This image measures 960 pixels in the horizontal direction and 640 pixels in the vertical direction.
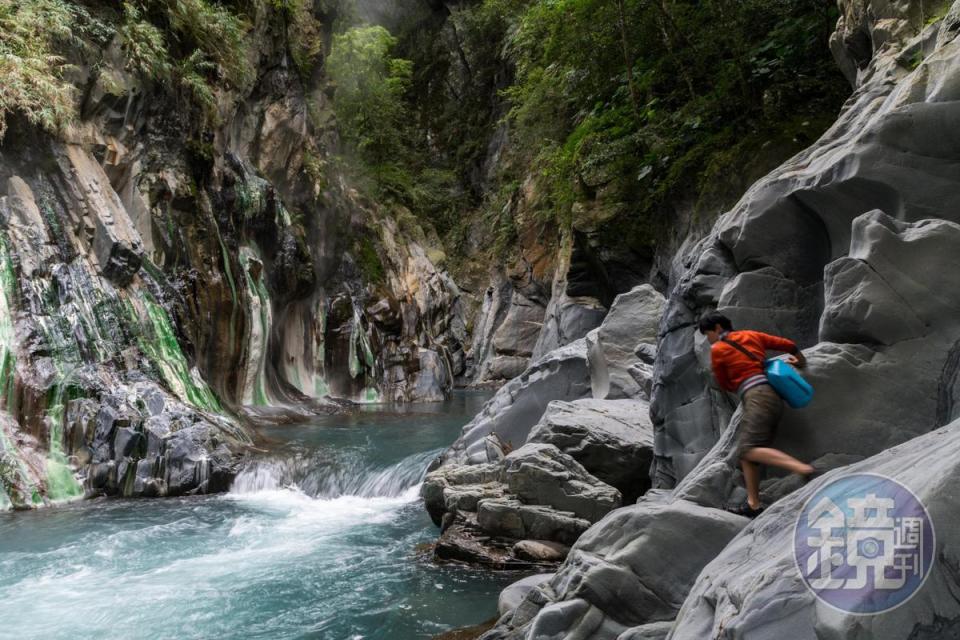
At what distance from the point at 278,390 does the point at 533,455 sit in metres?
15.3

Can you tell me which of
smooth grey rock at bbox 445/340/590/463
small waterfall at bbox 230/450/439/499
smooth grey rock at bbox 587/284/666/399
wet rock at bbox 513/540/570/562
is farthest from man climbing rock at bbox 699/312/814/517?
small waterfall at bbox 230/450/439/499

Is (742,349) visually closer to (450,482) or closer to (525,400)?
(450,482)

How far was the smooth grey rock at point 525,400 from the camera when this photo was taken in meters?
10.7

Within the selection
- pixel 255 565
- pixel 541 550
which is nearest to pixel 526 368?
pixel 541 550

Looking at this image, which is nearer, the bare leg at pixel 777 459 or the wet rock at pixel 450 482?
the bare leg at pixel 777 459

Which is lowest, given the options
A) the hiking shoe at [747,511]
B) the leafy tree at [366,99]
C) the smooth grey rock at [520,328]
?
the hiking shoe at [747,511]

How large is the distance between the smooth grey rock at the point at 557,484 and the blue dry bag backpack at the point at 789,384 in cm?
348

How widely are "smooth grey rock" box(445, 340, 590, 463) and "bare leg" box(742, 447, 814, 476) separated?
6394 millimetres

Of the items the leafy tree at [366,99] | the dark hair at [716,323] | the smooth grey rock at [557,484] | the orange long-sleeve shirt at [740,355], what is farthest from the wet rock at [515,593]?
the leafy tree at [366,99]

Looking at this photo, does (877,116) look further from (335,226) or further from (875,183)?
(335,226)

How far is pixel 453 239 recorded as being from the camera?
39562 mm

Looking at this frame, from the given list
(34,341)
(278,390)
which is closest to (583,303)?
(278,390)

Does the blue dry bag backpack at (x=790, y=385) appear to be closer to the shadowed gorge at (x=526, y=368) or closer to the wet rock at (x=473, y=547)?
the shadowed gorge at (x=526, y=368)

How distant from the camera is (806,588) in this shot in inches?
105
